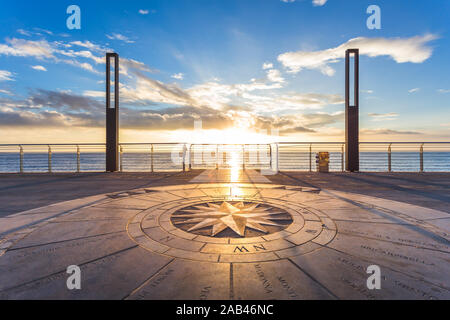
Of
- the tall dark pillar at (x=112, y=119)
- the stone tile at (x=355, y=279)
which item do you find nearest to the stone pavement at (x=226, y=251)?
the stone tile at (x=355, y=279)

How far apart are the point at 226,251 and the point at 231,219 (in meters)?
0.93

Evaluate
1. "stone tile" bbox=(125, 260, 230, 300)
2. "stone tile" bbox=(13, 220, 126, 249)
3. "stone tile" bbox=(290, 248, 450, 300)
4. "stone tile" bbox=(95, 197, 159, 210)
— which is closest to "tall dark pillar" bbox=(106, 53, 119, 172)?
"stone tile" bbox=(95, 197, 159, 210)

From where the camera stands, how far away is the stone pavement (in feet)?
5.39

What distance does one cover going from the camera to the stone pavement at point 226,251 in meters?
1.64

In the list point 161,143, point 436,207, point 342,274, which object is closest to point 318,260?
point 342,274

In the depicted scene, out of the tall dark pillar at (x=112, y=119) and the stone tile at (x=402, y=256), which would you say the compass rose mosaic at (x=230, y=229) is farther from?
the tall dark pillar at (x=112, y=119)

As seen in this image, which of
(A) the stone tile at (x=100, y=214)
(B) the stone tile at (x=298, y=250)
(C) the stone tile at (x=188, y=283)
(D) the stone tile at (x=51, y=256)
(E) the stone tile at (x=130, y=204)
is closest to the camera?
(C) the stone tile at (x=188, y=283)

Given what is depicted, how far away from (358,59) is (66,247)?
1171 cm

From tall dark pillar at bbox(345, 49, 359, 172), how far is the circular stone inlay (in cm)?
769

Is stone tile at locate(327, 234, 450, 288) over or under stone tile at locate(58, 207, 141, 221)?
under

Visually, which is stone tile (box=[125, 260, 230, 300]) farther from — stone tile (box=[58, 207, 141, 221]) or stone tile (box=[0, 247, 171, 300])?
stone tile (box=[58, 207, 141, 221])

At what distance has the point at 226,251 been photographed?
→ 88.5 inches

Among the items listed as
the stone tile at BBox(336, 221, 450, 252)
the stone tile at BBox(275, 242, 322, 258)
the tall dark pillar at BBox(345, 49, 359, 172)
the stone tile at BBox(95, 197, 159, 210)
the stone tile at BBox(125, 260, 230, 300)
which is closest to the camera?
the stone tile at BBox(125, 260, 230, 300)

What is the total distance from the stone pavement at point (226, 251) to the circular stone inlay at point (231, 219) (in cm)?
2
